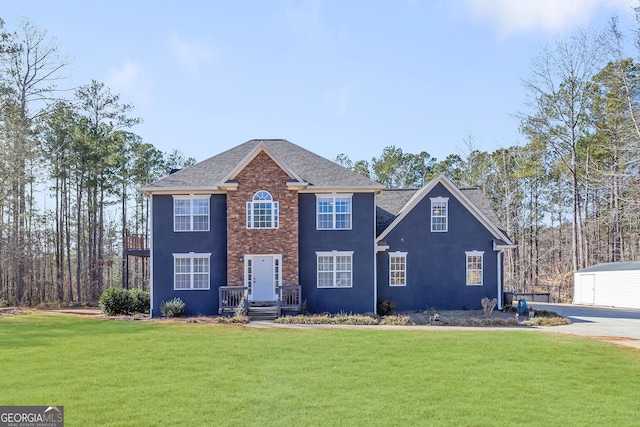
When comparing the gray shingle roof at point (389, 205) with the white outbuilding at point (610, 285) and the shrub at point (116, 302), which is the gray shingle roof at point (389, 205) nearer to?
the shrub at point (116, 302)

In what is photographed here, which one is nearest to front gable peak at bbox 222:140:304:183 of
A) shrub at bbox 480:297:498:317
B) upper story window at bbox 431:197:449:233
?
upper story window at bbox 431:197:449:233

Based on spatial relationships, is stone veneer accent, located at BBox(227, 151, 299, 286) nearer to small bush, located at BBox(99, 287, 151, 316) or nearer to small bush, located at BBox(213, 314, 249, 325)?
small bush, located at BBox(213, 314, 249, 325)

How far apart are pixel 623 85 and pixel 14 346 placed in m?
29.5

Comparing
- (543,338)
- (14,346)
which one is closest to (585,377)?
(543,338)

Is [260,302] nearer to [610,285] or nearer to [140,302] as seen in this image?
[140,302]

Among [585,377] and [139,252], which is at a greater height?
[139,252]

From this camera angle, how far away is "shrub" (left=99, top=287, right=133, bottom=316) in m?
24.7

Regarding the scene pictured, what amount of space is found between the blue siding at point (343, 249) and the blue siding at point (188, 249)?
349 centimetres

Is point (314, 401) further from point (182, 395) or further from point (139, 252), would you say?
point (139, 252)

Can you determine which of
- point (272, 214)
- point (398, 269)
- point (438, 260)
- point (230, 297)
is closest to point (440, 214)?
point (438, 260)

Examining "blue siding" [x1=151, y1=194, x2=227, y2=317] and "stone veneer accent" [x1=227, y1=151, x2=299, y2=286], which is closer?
"stone veneer accent" [x1=227, y1=151, x2=299, y2=286]

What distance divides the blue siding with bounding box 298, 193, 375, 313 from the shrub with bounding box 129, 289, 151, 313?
24.6ft


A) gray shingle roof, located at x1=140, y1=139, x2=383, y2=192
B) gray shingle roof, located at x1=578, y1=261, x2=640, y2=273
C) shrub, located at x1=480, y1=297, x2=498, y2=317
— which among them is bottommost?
shrub, located at x1=480, y1=297, x2=498, y2=317

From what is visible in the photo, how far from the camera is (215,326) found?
19766 millimetres
